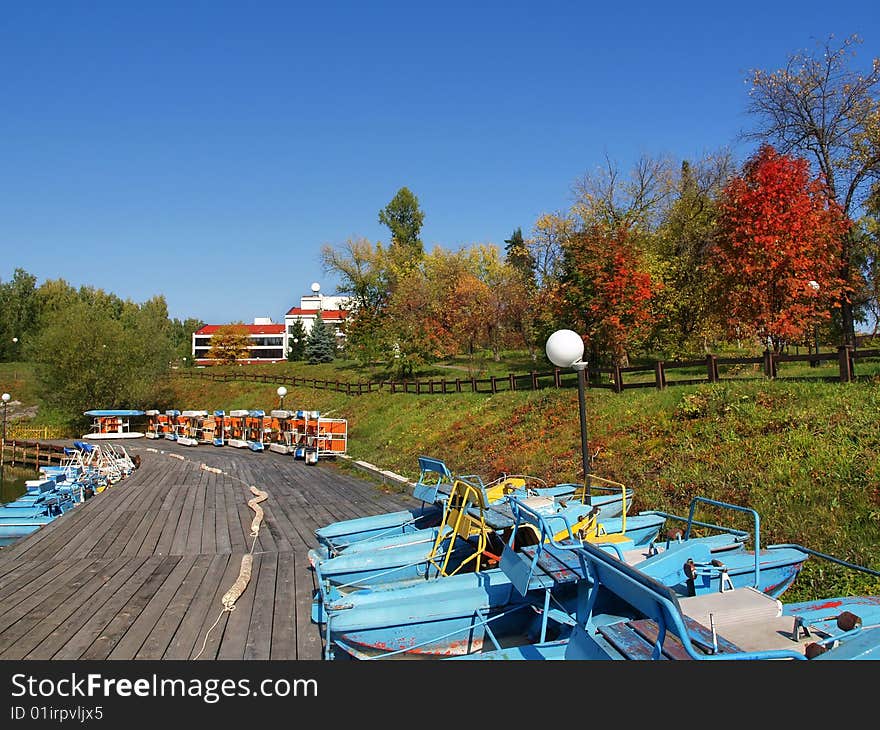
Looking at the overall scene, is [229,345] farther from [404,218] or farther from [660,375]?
[660,375]

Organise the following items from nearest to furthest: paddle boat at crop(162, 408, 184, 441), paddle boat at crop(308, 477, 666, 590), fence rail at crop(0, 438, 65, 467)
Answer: paddle boat at crop(308, 477, 666, 590) < paddle boat at crop(162, 408, 184, 441) < fence rail at crop(0, 438, 65, 467)

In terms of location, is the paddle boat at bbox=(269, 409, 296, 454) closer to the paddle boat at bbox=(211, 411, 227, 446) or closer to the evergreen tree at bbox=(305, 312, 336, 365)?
the paddle boat at bbox=(211, 411, 227, 446)

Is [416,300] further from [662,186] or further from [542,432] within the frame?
[542,432]

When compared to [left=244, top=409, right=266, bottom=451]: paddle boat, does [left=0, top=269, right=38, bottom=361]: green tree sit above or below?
above

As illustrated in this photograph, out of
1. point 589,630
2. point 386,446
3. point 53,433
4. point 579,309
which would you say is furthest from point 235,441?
point 589,630

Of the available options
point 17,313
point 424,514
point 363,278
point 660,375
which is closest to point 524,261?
point 363,278

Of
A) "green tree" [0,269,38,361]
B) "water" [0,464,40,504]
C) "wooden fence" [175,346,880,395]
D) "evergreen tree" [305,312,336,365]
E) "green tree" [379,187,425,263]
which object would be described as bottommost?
"water" [0,464,40,504]

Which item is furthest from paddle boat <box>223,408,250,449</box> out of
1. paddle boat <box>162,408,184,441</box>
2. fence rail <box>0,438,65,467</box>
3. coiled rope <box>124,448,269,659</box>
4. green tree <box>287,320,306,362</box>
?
green tree <box>287,320,306,362</box>

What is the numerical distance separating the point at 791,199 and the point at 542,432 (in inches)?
404

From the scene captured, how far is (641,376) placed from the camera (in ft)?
75.2

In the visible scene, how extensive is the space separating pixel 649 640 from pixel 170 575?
6.12 metres

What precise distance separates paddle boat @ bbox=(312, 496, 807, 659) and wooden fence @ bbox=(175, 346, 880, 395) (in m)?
7.47

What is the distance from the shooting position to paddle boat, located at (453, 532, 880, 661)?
3.36 meters

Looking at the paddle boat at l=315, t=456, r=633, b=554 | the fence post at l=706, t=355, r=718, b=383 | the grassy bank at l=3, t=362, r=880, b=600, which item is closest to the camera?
the grassy bank at l=3, t=362, r=880, b=600
